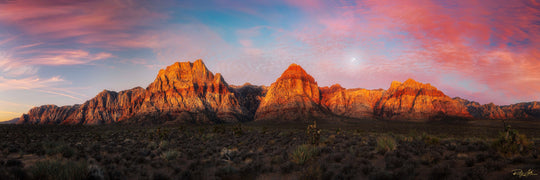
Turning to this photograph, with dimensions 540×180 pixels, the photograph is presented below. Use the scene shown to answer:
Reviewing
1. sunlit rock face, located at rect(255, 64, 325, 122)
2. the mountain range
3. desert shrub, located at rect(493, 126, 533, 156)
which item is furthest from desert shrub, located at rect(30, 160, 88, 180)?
the mountain range

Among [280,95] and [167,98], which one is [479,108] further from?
[167,98]

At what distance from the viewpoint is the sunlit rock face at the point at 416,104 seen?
13188 cm

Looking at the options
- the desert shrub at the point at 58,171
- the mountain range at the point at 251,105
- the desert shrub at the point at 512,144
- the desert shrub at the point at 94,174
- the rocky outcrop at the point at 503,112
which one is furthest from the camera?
the rocky outcrop at the point at 503,112

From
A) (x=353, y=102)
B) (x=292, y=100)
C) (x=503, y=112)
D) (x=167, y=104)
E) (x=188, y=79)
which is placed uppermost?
(x=188, y=79)

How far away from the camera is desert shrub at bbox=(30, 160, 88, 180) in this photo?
741 cm

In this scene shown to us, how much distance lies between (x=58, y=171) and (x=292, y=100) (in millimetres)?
129863

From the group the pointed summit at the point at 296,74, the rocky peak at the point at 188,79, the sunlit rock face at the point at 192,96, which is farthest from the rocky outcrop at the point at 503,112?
the rocky peak at the point at 188,79

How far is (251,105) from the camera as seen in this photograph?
565ft

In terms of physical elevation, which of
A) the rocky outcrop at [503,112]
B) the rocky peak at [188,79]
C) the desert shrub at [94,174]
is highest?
the rocky peak at [188,79]

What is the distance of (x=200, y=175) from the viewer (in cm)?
926

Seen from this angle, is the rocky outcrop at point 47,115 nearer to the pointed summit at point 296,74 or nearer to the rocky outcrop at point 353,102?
the pointed summit at point 296,74

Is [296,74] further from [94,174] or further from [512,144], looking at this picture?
[94,174]

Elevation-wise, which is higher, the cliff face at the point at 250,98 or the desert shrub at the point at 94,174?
the cliff face at the point at 250,98

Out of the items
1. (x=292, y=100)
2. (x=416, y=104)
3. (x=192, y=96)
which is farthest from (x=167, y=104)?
(x=416, y=104)
